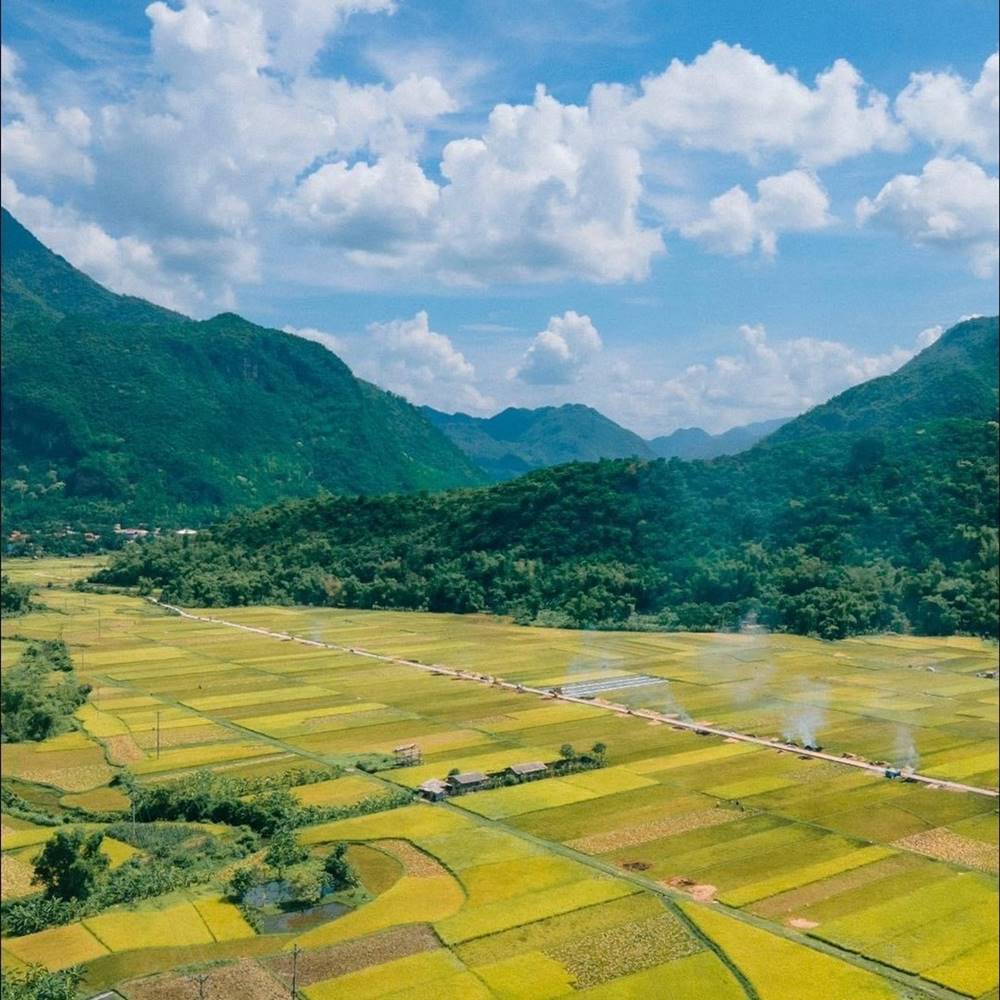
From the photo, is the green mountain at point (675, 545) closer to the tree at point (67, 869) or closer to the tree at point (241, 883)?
the tree at point (241, 883)

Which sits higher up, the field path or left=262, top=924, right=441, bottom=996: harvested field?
the field path

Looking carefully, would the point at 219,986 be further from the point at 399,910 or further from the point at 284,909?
the point at 399,910

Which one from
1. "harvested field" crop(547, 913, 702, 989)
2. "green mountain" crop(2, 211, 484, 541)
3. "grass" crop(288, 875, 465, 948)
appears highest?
"green mountain" crop(2, 211, 484, 541)

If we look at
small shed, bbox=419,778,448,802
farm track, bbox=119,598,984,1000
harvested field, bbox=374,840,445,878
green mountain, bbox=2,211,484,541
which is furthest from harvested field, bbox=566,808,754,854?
green mountain, bbox=2,211,484,541

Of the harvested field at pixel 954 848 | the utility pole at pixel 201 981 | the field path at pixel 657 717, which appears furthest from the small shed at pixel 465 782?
the utility pole at pixel 201 981

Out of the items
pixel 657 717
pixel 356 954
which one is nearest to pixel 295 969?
pixel 356 954

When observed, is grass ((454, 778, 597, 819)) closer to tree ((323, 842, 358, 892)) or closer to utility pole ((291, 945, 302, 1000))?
tree ((323, 842, 358, 892))
